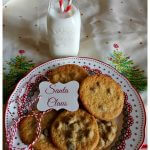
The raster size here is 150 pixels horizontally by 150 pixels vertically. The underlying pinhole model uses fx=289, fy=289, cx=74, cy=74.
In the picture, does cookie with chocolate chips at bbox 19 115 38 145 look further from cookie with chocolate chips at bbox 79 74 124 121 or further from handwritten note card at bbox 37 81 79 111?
cookie with chocolate chips at bbox 79 74 124 121

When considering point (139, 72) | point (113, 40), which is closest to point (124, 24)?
point (113, 40)

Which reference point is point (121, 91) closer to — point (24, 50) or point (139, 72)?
point (139, 72)

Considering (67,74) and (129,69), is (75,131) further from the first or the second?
(129,69)

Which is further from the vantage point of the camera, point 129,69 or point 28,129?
point 129,69

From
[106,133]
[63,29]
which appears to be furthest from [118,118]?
[63,29]

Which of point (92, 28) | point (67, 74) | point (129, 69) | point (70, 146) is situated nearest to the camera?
point (70, 146)

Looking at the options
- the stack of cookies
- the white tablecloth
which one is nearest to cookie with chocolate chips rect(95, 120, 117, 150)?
the stack of cookies

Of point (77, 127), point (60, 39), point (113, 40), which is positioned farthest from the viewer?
point (113, 40)
